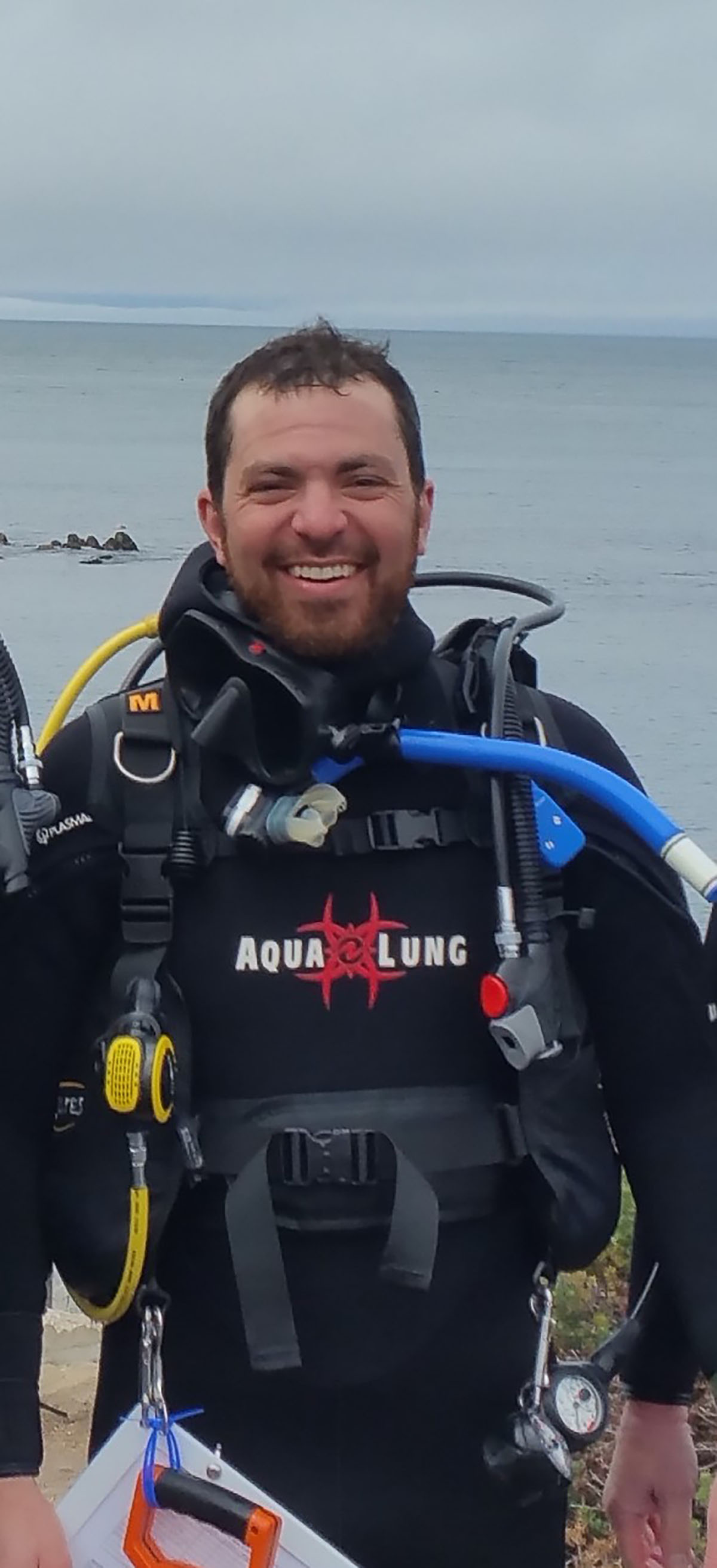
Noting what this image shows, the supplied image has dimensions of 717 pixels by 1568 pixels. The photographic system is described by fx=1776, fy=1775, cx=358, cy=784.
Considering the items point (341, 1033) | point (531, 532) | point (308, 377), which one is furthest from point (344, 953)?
point (531, 532)

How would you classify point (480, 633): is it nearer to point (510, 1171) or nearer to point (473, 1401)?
point (510, 1171)

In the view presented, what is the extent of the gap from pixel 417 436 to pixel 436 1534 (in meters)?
1.59

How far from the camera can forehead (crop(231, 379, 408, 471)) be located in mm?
2500

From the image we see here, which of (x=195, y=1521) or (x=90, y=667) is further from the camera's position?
(x=90, y=667)

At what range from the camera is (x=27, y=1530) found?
2.33m

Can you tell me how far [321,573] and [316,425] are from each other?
22 cm

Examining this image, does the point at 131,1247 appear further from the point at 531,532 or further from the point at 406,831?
the point at 531,532

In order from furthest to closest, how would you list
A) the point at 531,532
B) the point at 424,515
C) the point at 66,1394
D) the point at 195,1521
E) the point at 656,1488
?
Answer: the point at 531,532 < the point at 66,1394 < the point at 656,1488 < the point at 424,515 < the point at 195,1521

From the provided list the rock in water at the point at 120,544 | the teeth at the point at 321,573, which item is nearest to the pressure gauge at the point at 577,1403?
the teeth at the point at 321,573

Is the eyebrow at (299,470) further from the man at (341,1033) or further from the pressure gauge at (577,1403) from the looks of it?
the pressure gauge at (577,1403)

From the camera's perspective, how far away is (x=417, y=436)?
2.62m

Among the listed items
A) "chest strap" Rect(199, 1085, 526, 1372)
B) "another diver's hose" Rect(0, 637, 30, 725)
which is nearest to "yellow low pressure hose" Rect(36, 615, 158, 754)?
"another diver's hose" Rect(0, 637, 30, 725)

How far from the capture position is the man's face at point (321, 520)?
247 centimetres

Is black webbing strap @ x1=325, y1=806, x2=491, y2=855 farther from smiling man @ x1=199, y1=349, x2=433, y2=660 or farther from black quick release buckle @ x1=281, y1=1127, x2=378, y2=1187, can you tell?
black quick release buckle @ x1=281, y1=1127, x2=378, y2=1187
